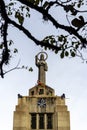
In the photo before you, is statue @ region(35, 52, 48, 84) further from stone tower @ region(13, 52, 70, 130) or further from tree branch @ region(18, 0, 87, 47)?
tree branch @ region(18, 0, 87, 47)

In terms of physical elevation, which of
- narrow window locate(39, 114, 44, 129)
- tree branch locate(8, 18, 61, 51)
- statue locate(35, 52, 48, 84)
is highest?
statue locate(35, 52, 48, 84)

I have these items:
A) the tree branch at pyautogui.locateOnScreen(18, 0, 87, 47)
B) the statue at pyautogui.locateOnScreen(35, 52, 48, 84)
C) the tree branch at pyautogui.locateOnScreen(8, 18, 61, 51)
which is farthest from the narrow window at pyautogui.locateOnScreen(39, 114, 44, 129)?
the tree branch at pyautogui.locateOnScreen(18, 0, 87, 47)

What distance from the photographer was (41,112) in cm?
5425

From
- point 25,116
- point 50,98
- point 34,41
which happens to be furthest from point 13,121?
point 34,41

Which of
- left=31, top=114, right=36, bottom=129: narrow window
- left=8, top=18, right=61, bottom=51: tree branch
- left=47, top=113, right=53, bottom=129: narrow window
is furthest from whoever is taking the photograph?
left=47, top=113, right=53, bottom=129: narrow window

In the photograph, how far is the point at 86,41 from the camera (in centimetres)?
853

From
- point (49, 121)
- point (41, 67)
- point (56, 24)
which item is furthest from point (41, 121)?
point (56, 24)

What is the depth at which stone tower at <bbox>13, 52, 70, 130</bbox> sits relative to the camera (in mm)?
53312

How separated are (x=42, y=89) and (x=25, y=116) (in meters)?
6.14

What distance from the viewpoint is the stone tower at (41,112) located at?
5331 cm

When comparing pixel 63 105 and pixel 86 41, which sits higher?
pixel 63 105

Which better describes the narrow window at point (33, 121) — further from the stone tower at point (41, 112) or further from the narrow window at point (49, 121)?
the narrow window at point (49, 121)

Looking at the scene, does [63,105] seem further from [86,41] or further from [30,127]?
[86,41]

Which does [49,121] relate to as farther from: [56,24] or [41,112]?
[56,24]
